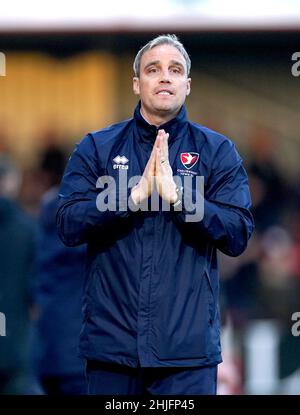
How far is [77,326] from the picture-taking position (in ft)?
27.6

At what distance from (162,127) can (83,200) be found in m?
0.47

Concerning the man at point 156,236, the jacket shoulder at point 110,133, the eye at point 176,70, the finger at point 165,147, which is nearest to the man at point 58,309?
the jacket shoulder at point 110,133

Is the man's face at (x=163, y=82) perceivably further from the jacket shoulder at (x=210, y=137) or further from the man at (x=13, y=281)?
the man at (x=13, y=281)

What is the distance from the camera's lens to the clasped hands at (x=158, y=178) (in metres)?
5.28

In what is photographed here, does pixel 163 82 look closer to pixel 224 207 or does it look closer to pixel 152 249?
pixel 224 207

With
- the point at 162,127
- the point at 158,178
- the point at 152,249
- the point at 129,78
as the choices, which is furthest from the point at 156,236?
the point at 129,78

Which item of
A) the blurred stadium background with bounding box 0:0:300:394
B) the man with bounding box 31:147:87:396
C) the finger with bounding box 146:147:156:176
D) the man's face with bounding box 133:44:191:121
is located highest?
the blurred stadium background with bounding box 0:0:300:394

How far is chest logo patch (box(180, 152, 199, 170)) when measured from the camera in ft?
18.0

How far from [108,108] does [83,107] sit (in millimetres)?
→ 347

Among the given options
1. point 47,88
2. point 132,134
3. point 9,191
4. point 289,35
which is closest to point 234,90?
point 289,35

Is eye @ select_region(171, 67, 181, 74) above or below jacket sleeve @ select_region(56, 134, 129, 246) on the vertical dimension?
above

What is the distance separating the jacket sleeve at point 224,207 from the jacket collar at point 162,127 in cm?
20

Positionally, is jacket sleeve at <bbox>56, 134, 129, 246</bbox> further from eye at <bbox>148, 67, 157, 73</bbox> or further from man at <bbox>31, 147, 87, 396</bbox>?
man at <bbox>31, 147, 87, 396</bbox>

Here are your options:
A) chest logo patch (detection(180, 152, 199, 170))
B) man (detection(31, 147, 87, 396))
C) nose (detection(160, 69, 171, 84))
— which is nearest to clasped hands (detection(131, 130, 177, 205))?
chest logo patch (detection(180, 152, 199, 170))
